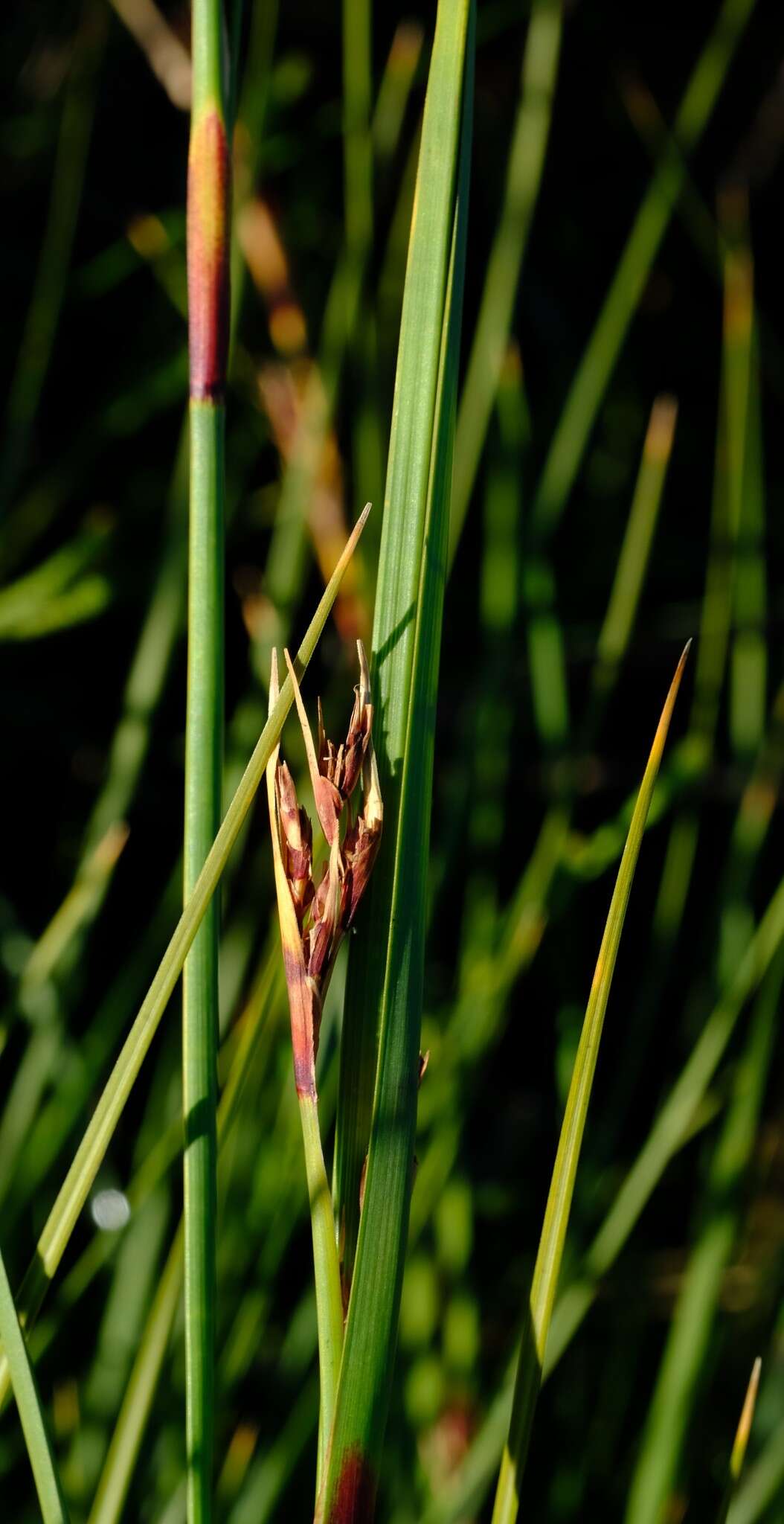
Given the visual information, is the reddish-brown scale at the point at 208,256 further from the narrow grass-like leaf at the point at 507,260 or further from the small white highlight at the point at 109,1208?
the small white highlight at the point at 109,1208

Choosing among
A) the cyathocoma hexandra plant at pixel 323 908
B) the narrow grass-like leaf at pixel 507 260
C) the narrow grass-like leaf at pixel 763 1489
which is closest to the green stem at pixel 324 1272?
the cyathocoma hexandra plant at pixel 323 908

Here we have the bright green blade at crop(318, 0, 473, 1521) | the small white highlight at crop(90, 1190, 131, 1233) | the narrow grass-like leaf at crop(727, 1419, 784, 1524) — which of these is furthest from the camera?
the small white highlight at crop(90, 1190, 131, 1233)

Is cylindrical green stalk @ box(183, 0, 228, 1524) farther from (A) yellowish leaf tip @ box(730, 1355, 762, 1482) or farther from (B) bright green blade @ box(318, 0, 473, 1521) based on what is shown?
(A) yellowish leaf tip @ box(730, 1355, 762, 1482)

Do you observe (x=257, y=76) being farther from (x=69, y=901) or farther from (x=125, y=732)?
(x=69, y=901)

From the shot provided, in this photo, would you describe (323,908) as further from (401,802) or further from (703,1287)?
(703,1287)

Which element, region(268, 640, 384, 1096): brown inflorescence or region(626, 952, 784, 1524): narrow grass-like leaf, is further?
region(626, 952, 784, 1524): narrow grass-like leaf

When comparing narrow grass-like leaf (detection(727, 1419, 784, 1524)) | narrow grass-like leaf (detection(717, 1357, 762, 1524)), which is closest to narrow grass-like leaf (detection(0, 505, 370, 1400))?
narrow grass-like leaf (detection(717, 1357, 762, 1524))
